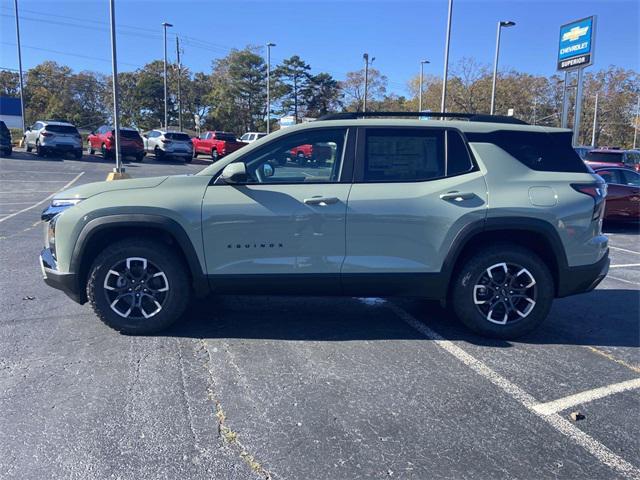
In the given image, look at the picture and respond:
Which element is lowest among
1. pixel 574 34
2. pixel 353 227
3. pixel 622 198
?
pixel 622 198

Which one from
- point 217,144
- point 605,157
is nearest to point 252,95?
point 217,144

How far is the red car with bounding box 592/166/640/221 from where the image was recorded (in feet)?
39.1

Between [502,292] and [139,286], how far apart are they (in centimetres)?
310

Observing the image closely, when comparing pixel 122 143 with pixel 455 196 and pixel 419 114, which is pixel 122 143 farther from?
pixel 455 196

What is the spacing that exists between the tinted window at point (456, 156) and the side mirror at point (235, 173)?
1.71 m

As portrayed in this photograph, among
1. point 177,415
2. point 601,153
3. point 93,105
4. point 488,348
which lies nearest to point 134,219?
point 177,415

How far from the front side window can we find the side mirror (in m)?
0.11

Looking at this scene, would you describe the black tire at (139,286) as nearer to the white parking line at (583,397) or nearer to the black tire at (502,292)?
the black tire at (502,292)

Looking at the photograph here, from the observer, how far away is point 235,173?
4.20 m

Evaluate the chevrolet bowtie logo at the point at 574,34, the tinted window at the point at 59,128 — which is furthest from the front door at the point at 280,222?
the chevrolet bowtie logo at the point at 574,34

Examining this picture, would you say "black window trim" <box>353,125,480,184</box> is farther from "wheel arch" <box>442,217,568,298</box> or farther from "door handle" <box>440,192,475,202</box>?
"wheel arch" <box>442,217,568,298</box>

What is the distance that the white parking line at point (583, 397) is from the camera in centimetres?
340

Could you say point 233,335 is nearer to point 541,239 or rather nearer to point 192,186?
point 192,186

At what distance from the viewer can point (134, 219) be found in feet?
14.0
